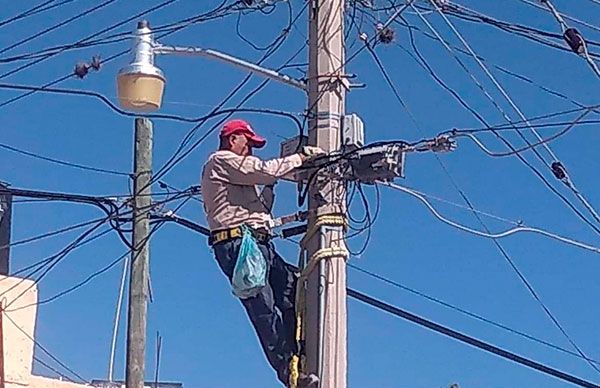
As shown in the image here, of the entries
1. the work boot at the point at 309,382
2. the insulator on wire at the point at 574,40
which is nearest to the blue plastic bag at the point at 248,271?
the work boot at the point at 309,382

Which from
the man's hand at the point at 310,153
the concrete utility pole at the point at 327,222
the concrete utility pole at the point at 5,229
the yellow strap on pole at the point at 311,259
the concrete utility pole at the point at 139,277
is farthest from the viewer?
the concrete utility pole at the point at 5,229

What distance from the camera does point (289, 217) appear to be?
22.9 ft

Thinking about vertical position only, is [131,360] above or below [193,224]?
below

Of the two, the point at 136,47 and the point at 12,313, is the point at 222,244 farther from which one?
the point at 12,313

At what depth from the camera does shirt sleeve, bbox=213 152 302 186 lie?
22.0 feet

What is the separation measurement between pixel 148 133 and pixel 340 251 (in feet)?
16.2

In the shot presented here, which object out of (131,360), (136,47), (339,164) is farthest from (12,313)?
(339,164)

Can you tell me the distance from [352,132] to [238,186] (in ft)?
2.33

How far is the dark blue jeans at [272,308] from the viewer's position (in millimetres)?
6707

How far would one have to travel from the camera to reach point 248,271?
6539mm

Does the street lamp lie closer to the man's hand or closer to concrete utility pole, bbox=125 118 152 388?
the man's hand

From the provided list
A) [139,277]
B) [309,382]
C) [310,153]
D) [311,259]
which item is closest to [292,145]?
[310,153]

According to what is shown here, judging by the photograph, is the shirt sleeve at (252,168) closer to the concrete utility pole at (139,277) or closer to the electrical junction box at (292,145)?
the electrical junction box at (292,145)

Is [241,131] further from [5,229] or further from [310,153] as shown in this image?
[5,229]
